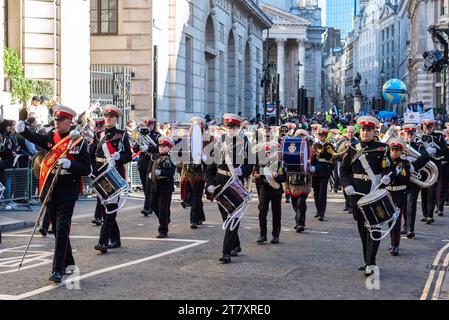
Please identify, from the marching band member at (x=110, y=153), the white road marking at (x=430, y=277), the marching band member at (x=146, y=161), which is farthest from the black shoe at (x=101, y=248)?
the marching band member at (x=146, y=161)

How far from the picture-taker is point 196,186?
17594 millimetres

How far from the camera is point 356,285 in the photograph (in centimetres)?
1069

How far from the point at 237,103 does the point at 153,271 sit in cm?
5194

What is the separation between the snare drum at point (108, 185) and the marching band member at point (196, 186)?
12.7 feet

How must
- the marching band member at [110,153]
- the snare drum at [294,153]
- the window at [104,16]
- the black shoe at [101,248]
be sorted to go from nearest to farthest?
the black shoe at [101,248] → the marching band member at [110,153] → the snare drum at [294,153] → the window at [104,16]

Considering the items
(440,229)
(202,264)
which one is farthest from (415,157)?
(202,264)

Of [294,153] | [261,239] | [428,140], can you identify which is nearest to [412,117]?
[428,140]

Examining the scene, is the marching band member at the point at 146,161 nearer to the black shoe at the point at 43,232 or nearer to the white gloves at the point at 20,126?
the black shoe at the point at 43,232

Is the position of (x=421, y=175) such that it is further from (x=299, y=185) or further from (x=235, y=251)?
(x=235, y=251)

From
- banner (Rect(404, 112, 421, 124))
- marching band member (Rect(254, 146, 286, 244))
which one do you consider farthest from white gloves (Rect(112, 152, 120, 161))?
banner (Rect(404, 112, 421, 124))

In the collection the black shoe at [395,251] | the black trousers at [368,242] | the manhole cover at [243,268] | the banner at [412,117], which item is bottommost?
the manhole cover at [243,268]

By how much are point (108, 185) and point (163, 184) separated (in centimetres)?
282

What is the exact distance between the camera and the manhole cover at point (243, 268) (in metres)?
11.4
